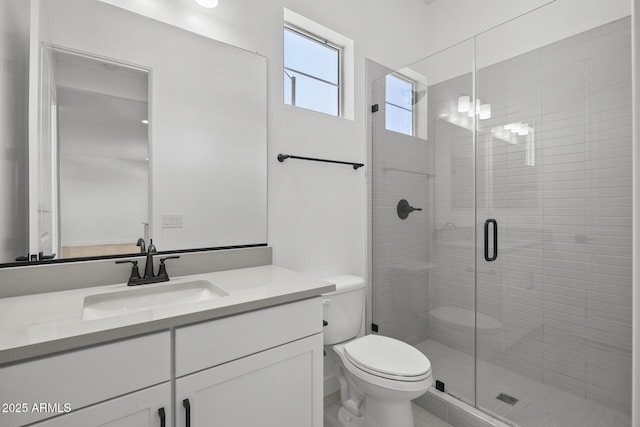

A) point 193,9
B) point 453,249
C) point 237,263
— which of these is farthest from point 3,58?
point 453,249

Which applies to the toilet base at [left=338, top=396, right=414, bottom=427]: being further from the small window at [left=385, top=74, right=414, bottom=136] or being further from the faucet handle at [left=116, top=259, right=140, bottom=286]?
the small window at [left=385, top=74, right=414, bottom=136]

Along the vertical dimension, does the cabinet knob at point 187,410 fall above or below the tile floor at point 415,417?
above

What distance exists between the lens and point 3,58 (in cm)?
105

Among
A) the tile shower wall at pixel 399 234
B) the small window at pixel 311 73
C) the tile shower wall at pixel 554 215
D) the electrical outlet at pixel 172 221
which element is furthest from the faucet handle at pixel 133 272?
the tile shower wall at pixel 554 215

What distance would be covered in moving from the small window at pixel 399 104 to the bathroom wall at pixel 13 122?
187cm

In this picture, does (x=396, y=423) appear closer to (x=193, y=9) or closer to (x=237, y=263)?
(x=237, y=263)

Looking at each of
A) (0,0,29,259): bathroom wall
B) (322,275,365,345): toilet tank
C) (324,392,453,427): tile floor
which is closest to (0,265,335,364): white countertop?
(0,0,29,259): bathroom wall

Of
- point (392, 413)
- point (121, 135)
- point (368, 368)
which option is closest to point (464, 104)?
point (368, 368)

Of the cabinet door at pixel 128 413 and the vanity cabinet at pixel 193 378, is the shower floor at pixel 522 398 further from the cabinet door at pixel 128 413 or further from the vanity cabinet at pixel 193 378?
the cabinet door at pixel 128 413

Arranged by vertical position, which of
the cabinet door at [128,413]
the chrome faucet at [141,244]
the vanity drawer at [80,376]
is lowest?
the cabinet door at [128,413]

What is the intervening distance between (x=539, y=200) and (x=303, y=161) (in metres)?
1.31

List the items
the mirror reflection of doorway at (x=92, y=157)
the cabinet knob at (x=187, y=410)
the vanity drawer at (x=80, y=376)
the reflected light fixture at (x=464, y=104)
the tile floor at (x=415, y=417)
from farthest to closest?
the reflected light fixture at (x=464, y=104) < the tile floor at (x=415, y=417) < the mirror reflection of doorway at (x=92, y=157) < the cabinet knob at (x=187, y=410) < the vanity drawer at (x=80, y=376)

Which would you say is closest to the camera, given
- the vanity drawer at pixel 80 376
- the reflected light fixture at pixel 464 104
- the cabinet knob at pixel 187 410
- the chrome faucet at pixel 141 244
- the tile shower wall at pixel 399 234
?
the vanity drawer at pixel 80 376

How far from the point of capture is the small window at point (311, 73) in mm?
1908
